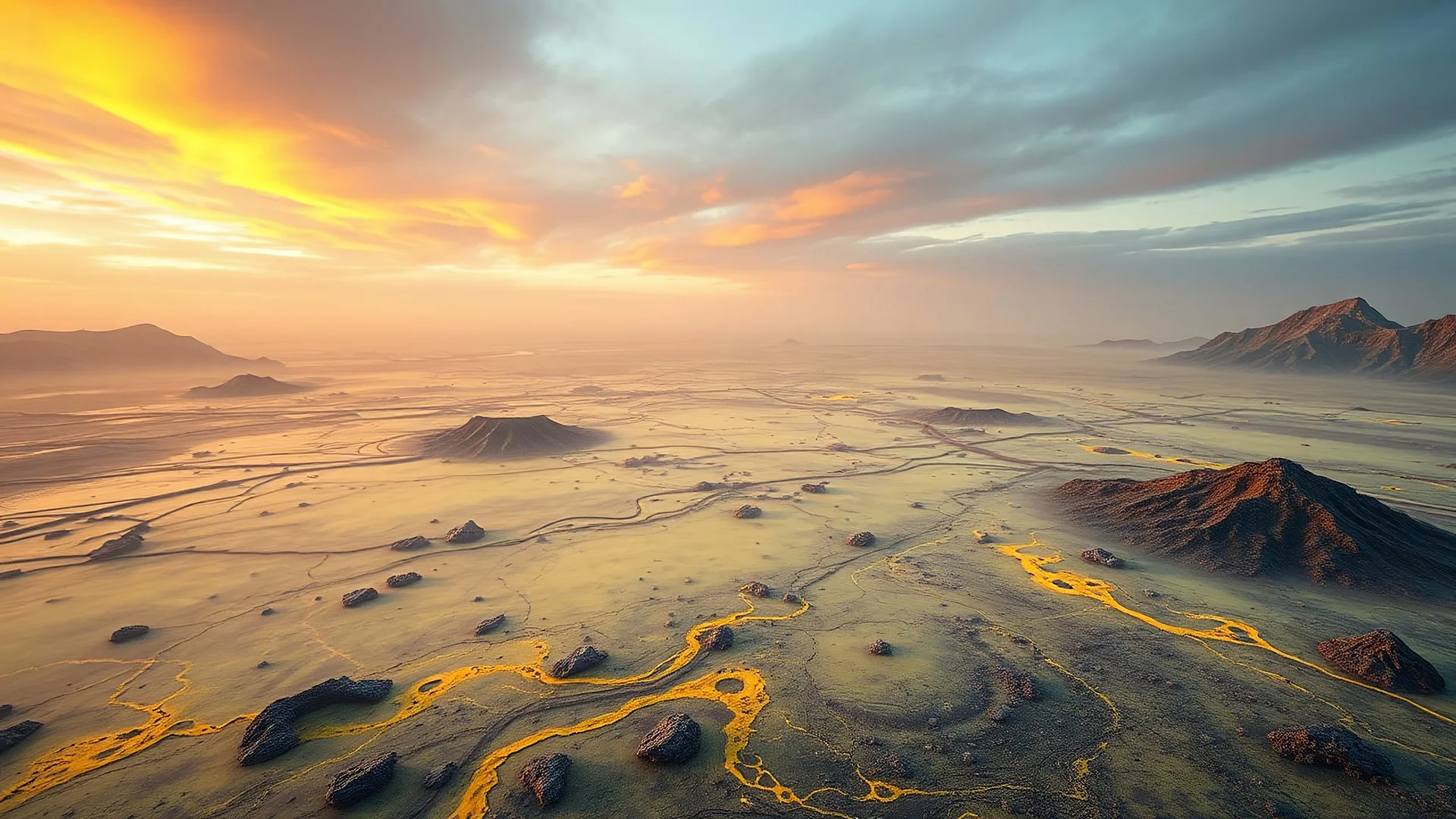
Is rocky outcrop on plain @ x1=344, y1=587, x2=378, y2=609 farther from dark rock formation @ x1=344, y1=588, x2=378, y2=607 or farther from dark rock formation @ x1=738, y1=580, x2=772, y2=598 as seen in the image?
dark rock formation @ x1=738, y1=580, x2=772, y2=598

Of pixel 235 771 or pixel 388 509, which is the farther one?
pixel 388 509

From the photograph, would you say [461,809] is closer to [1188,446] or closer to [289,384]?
[1188,446]

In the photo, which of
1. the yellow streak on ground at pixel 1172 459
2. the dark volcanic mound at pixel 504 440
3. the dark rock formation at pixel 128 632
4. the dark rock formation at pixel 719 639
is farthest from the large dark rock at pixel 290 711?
the yellow streak on ground at pixel 1172 459

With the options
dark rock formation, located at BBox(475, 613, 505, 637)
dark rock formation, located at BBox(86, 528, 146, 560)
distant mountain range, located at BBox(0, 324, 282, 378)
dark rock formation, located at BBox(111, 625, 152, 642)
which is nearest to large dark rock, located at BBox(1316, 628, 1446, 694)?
dark rock formation, located at BBox(475, 613, 505, 637)

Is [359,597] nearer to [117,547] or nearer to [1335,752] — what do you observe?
[117,547]

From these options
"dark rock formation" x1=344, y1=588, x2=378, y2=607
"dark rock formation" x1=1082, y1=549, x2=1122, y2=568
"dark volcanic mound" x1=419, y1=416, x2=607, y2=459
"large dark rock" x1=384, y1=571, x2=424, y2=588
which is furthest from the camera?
"dark volcanic mound" x1=419, y1=416, x2=607, y2=459

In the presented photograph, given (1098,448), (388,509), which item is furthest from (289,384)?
(1098,448)
